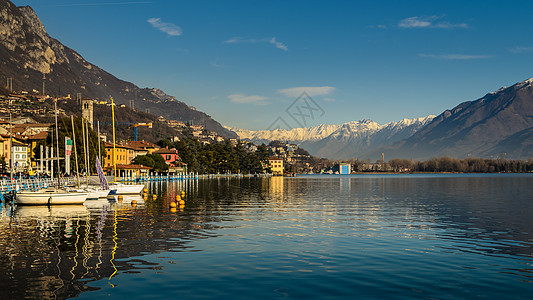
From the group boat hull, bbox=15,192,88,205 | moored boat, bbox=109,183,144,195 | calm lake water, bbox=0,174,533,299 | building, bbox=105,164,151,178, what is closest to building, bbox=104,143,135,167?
building, bbox=105,164,151,178

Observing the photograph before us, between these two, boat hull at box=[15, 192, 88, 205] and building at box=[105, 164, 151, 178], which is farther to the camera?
building at box=[105, 164, 151, 178]

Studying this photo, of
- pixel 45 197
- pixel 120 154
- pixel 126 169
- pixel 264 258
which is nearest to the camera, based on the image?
pixel 264 258

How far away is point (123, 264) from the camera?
2117 centimetres

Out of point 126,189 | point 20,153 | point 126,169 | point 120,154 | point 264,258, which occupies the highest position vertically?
point 120,154

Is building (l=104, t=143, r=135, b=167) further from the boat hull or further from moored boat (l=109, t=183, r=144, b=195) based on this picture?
the boat hull

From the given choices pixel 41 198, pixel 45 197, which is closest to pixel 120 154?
pixel 41 198

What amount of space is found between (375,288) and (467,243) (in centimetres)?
Result: 1325

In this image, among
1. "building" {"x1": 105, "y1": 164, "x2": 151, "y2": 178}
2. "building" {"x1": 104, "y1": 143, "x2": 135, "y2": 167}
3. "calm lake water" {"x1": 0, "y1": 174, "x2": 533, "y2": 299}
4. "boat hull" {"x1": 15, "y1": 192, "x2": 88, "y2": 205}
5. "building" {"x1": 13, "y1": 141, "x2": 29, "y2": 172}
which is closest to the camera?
"calm lake water" {"x1": 0, "y1": 174, "x2": 533, "y2": 299}

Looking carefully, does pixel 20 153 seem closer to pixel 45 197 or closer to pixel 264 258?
pixel 45 197

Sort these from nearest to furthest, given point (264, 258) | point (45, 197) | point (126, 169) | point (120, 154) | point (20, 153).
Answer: point (264, 258), point (45, 197), point (20, 153), point (126, 169), point (120, 154)

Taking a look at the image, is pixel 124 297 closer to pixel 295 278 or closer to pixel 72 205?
pixel 295 278

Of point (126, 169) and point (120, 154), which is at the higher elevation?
point (120, 154)

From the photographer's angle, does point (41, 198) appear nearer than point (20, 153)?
Yes

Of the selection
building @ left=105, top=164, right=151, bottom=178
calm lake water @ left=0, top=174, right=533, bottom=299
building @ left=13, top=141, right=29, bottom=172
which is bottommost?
calm lake water @ left=0, top=174, right=533, bottom=299
